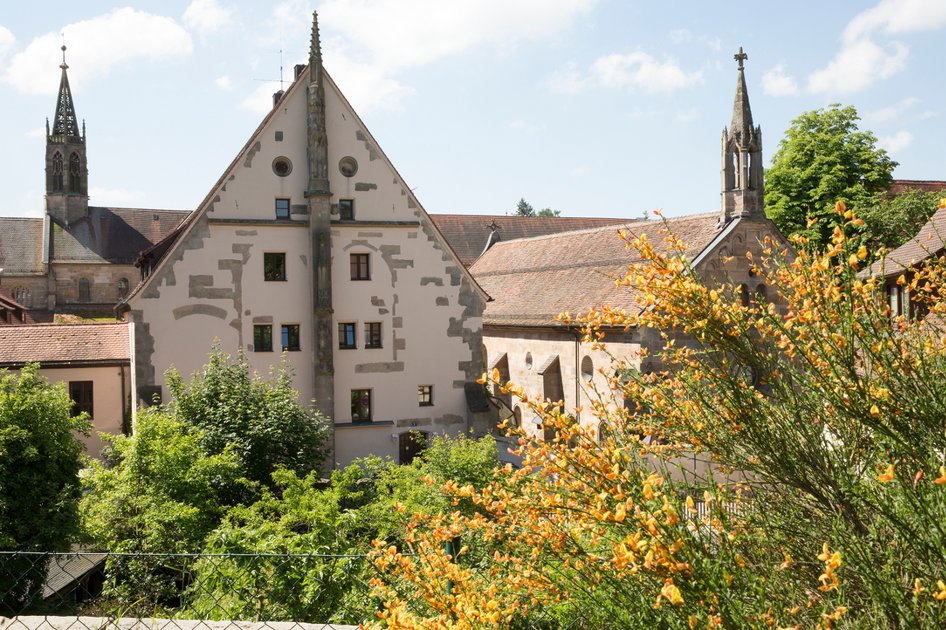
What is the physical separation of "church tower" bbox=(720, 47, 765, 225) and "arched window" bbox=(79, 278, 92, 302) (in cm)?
5247

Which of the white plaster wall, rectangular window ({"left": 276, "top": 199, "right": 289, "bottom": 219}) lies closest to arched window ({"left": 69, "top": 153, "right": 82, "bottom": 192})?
the white plaster wall

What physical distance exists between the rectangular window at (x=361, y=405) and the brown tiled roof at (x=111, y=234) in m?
44.6

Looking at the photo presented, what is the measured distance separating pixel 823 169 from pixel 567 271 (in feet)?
51.8

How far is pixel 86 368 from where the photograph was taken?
25047 millimetres

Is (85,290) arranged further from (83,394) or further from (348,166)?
(348,166)

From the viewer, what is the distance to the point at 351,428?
23.1 m

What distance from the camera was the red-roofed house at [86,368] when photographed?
2481cm

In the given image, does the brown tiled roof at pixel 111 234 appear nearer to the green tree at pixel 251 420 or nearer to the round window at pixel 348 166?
the round window at pixel 348 166

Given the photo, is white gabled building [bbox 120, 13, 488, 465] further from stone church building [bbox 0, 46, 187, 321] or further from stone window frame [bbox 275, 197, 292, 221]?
stone church building [bbox 0, 46, 187, 321]

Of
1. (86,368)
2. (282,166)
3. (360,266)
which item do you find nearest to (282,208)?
(282,166)

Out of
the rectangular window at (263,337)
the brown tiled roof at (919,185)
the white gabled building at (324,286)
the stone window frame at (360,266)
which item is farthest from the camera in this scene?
the brown tiled roof at (919,185)

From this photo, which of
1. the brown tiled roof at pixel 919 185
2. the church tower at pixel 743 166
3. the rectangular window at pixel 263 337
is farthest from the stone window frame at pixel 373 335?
the brown tiled roof at pixel 919 185

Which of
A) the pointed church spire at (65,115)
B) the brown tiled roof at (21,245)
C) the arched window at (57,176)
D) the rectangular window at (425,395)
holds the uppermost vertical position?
the pointed church spire at (65,115)

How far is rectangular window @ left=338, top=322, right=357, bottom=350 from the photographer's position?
23.3 metres
